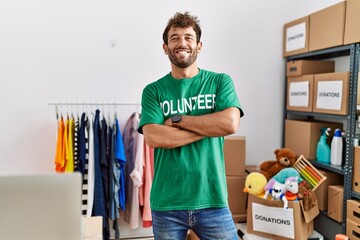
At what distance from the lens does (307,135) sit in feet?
8.79

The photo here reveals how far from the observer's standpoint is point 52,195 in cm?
66

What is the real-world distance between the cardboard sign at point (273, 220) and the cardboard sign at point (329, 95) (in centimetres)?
88

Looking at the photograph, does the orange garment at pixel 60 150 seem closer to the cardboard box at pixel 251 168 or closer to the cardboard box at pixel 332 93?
the cardboard box at pixel 251 168

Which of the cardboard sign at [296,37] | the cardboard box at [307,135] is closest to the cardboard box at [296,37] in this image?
the cardboard sign at [296,37]

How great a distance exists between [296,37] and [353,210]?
156cm

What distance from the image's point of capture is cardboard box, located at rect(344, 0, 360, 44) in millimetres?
2125

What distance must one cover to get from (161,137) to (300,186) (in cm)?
130

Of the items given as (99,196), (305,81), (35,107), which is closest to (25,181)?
(99,196)

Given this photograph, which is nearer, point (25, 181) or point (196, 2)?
point (25, 181)

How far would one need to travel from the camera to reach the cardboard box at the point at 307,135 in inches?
104

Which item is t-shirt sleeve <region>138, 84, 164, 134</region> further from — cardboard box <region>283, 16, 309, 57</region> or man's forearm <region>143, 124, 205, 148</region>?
cardboard box <region>283, 16, 309, 57</region>

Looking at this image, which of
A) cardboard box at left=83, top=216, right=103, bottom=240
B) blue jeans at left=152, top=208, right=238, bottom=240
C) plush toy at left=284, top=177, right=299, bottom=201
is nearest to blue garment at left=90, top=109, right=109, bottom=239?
cardboard box at left=83, top=216, right=103, bottom=240

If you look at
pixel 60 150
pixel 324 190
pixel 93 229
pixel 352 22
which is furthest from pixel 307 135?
pixel 60 150

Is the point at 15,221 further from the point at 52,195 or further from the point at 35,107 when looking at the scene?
the point at 35,107
